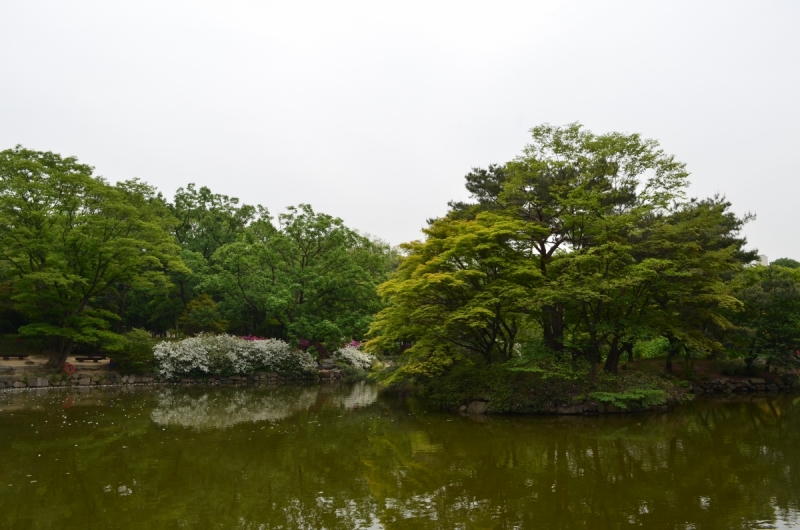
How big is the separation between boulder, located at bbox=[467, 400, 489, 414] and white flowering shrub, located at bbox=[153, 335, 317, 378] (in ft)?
40.6

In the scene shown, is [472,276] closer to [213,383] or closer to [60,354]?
[213,383]

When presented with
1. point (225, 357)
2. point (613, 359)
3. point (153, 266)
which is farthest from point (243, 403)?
point (153, 266)

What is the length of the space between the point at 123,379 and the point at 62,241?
6.53 metres

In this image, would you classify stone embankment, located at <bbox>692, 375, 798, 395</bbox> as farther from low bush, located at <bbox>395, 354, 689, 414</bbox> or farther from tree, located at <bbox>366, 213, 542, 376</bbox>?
tree, located at <bbox>366, 213, 542, 376</bbox>

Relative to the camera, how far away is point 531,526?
645 centimetres

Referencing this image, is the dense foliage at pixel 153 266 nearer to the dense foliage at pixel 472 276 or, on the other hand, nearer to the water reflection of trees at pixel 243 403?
the dense foliage at pixel 472 276

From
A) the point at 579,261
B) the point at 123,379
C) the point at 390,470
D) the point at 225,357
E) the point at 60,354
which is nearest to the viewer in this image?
the point at 390,470

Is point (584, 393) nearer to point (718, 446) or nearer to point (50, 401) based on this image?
point (718, 446)

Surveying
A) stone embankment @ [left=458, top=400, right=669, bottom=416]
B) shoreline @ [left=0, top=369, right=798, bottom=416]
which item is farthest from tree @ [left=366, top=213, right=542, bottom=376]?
stone embankment @ [left=458, top=400, right=669, bottom=416]

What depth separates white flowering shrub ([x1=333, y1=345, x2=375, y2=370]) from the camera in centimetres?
2839

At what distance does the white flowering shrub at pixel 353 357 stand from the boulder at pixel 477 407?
12717 mm

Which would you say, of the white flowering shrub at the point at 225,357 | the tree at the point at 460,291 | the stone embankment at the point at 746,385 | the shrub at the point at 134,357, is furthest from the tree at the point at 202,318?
the stone embankment at the point at 746,385

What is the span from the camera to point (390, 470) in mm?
9203

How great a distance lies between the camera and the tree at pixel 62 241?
2242 centimetres
